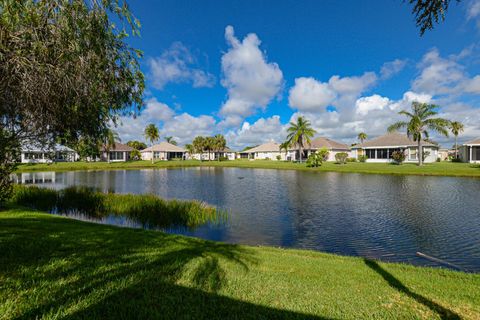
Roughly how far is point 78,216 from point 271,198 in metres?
13.9

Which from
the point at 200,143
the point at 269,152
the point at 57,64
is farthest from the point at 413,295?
the point at 269,152

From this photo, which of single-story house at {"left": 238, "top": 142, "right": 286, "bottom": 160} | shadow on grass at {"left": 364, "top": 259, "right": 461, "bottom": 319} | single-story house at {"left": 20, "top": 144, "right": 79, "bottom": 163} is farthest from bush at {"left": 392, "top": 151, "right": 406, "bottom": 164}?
single-story house at {"left": 20, "top": 144, "right": 79, "bottom": 163}

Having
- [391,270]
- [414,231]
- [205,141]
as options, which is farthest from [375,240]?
[205,141]

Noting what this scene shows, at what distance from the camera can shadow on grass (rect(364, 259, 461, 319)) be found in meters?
4.29

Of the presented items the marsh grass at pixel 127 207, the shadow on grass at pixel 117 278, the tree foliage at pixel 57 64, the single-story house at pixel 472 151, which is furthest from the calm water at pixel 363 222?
the single-story house at pixel 472 151

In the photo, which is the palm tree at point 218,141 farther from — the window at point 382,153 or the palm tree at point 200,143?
the window at point 382,153

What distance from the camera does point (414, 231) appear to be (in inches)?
480

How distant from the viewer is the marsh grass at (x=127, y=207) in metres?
14.8

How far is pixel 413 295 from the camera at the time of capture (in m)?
5.03

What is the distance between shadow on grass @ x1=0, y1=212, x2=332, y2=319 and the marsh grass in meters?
7.07

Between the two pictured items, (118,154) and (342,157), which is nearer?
(342,157)

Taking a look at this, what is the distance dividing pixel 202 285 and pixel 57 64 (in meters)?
5.27

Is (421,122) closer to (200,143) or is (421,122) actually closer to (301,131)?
(301,131)

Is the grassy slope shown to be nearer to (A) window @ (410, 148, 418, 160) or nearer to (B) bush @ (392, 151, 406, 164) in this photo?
(B) bush @ (392, 151, 406, 164)
